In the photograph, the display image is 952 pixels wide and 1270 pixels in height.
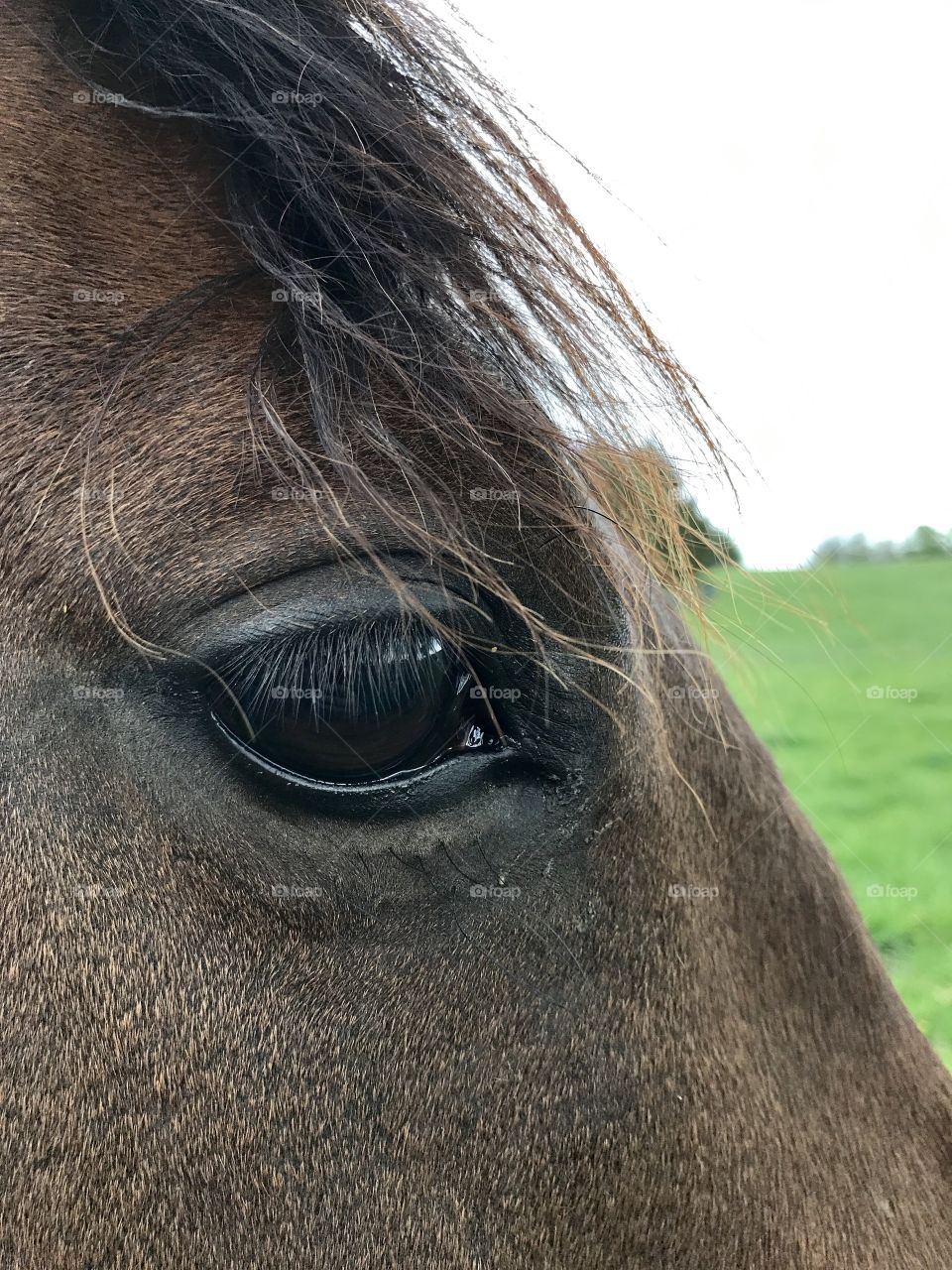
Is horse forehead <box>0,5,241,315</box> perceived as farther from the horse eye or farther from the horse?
the horse eye
